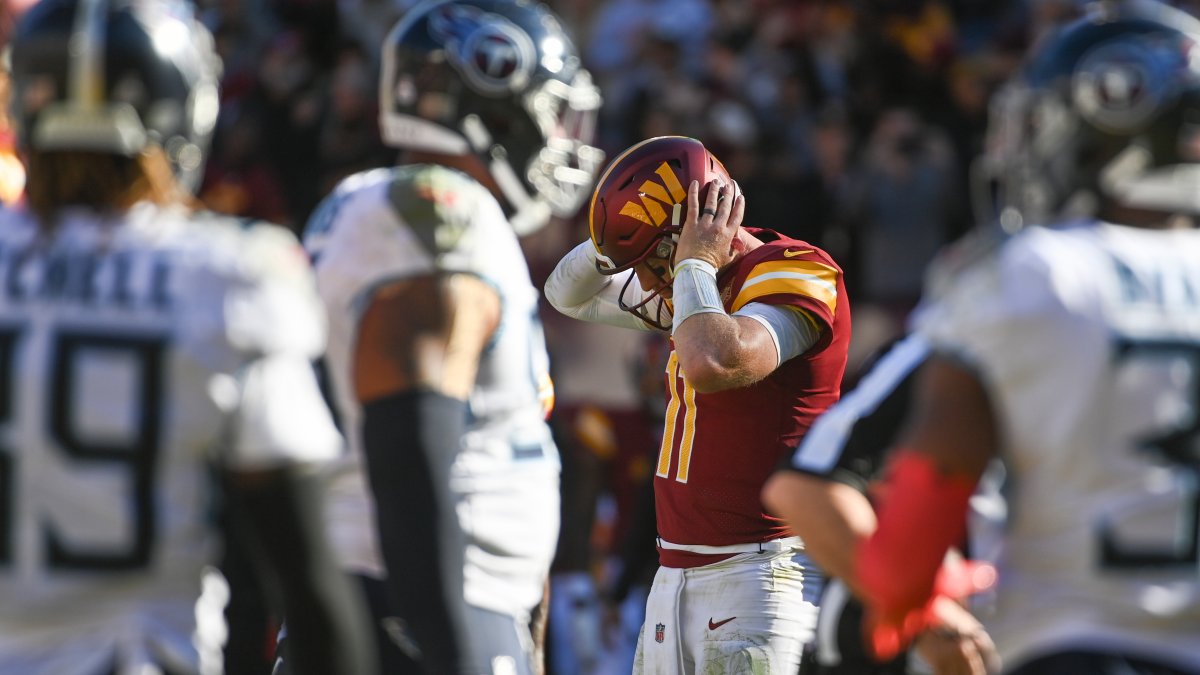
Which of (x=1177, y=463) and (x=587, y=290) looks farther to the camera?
(x=587, y=290)

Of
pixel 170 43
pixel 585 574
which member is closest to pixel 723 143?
pixel 585 574

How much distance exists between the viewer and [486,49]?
409 centimetres

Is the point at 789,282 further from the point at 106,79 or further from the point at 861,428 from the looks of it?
the point at 106,79

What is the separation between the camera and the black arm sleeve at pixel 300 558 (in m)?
2.62

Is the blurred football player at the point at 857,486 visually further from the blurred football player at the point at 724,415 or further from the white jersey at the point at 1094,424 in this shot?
the blurred football player at the point at 724,415

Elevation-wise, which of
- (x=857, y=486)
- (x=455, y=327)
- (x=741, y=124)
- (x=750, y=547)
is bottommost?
(x=750, y=547)

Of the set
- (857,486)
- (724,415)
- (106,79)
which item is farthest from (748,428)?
(106,79)

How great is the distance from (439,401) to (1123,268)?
1372 millimetres

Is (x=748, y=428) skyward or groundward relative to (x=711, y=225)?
groundward

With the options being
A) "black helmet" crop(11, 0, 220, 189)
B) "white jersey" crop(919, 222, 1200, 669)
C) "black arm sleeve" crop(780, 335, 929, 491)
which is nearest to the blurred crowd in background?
"black arm sleeve" crop(780, 335, 929, 491)

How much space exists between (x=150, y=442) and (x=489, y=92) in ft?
5.76

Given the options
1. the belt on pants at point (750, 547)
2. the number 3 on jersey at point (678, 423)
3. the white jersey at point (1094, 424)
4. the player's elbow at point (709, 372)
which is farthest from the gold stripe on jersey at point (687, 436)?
the white jersey at point (1094, 424)

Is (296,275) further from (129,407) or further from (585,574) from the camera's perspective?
(585,574)

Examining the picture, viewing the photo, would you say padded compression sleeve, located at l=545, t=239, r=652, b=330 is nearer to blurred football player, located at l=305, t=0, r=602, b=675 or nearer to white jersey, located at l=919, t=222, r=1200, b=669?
blurred football player, located at l=305, t=0, r=602, b=675
